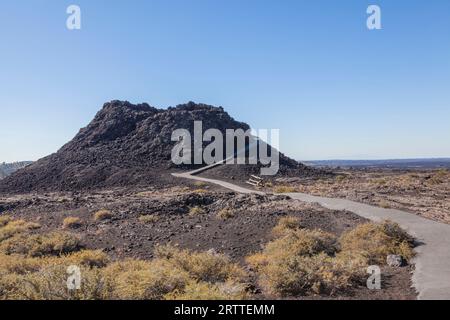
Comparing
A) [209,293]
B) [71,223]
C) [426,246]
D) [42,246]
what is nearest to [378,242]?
[426,246]

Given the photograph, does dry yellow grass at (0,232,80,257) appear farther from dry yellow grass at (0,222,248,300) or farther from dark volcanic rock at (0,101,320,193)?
dark volcanic rock at (0,101,320,193)

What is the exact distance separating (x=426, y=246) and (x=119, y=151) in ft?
168

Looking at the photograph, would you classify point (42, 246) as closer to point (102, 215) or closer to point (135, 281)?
point (102, 215)

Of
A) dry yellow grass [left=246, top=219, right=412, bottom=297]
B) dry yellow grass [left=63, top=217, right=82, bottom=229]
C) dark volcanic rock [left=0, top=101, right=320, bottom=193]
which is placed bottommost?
dry yellow grass [left=63, top=217, right=82, bottom=229]

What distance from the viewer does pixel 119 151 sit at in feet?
189

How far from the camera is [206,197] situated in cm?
2309

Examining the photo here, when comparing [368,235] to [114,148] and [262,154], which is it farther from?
[114,148]

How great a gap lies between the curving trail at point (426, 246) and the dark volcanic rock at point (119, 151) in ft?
96.2

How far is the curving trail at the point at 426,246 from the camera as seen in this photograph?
7616 mm

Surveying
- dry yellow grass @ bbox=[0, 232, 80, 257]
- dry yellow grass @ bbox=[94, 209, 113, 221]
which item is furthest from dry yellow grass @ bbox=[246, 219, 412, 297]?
dry yellow grass @ bbox=[94, 209, 113, 221]

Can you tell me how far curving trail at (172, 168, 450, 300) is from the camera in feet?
25.0

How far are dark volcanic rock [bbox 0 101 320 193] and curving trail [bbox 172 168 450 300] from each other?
29.3 metres

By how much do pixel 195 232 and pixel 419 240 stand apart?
315 inches
